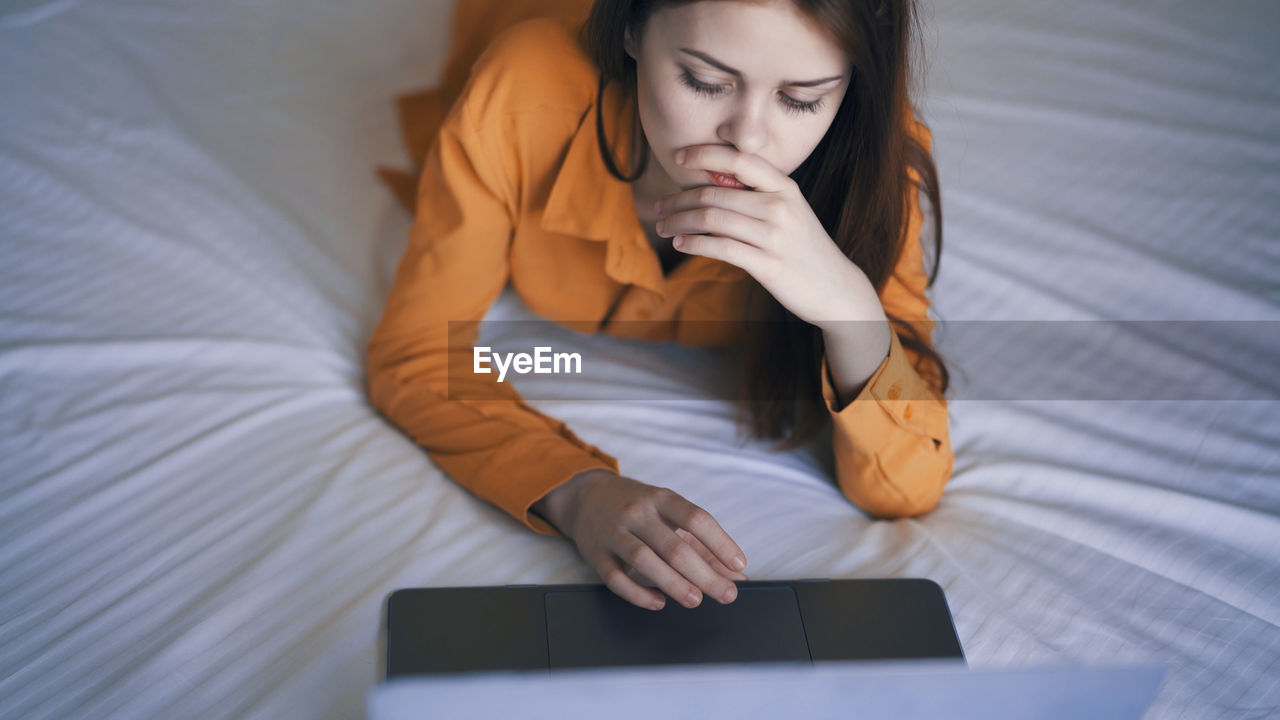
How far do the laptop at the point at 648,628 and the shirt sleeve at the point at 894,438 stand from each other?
184 mm

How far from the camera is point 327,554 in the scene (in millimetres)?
808

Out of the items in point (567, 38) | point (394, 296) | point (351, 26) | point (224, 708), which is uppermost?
point (567, 38)

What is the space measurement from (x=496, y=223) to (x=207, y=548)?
1.34 ft

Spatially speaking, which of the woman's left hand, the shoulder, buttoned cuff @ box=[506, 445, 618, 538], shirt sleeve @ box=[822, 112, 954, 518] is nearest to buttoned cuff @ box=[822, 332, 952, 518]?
shirt sleeve @ box=[822, 112, 954, 518]

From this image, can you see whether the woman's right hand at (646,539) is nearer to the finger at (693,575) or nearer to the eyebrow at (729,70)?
the finger at (693,575)

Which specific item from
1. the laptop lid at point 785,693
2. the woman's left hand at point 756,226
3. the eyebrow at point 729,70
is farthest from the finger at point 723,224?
the laptop lid at point 785,693

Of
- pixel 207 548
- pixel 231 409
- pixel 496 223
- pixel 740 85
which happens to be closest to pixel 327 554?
pixel 207 548

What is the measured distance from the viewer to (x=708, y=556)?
2.36 ft

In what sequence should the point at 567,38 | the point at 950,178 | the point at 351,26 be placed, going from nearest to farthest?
the point at 567,38 → the point at 950,178 → the point at 351,26

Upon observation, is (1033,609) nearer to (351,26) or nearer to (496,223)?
(496,223)

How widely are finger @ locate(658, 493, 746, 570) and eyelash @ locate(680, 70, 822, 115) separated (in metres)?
0.33

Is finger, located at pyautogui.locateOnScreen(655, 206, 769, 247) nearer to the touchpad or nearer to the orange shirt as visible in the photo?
the orange shirt

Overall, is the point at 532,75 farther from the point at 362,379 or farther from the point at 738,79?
the point at 362,379

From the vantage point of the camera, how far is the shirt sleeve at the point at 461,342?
89 centimetres
